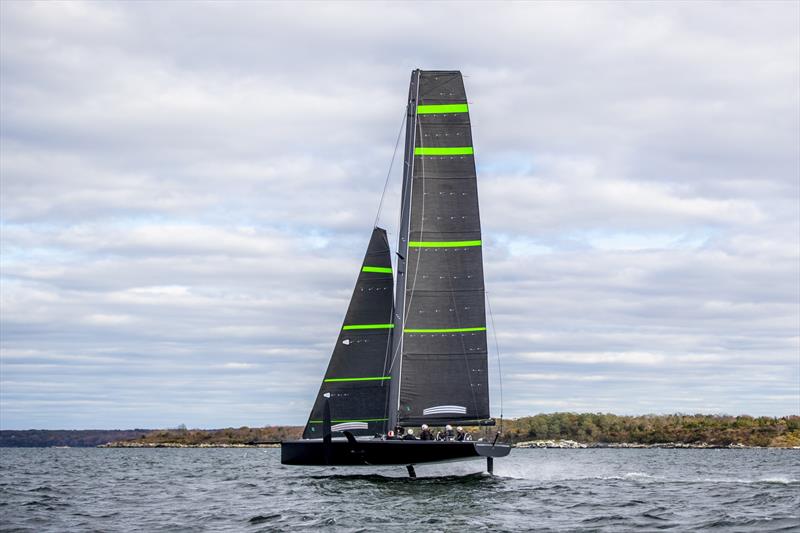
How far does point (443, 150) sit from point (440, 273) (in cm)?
506

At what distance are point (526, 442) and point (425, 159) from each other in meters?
98.7

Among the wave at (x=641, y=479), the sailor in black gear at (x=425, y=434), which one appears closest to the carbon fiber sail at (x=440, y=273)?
the sailor in black gear at (x=425, y=434)

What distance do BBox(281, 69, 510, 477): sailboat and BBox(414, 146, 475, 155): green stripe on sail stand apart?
4 cm

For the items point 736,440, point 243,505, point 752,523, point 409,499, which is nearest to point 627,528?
point 752,523

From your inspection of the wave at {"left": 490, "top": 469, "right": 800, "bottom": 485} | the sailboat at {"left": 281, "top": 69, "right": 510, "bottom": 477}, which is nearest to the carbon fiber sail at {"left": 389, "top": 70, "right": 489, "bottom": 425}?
the sailboat at {"left": 281, "top": 69, "right": 510, "bottom": 477}

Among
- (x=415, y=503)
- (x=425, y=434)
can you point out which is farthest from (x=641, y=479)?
(x=415, y=503)

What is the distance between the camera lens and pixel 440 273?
134 ft

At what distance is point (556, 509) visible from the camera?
31.2 metres

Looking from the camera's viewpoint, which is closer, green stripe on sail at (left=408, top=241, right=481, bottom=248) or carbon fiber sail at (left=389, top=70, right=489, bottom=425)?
carbon fiber sail at (left=389, top=70, right=489, bottom=425)

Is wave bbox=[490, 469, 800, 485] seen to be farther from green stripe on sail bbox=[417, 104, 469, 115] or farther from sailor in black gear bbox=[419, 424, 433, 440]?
green stripe on sail bbox=[417, 104, 469, 115]

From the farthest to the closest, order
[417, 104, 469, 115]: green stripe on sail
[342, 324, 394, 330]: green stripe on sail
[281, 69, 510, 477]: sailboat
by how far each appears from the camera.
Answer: [342, 324, 394, 330]: green stripe on sail < [417, 104, 469, 115]: green stripe on sail < [281, 69, 510, 477]: sailboat

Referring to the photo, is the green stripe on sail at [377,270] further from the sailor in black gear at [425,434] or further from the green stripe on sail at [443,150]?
the sailor in black gear at [425,434]

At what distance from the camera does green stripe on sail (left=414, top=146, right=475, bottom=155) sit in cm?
4150

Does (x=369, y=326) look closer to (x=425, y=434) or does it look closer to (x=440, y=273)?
(x=440, y=273)
